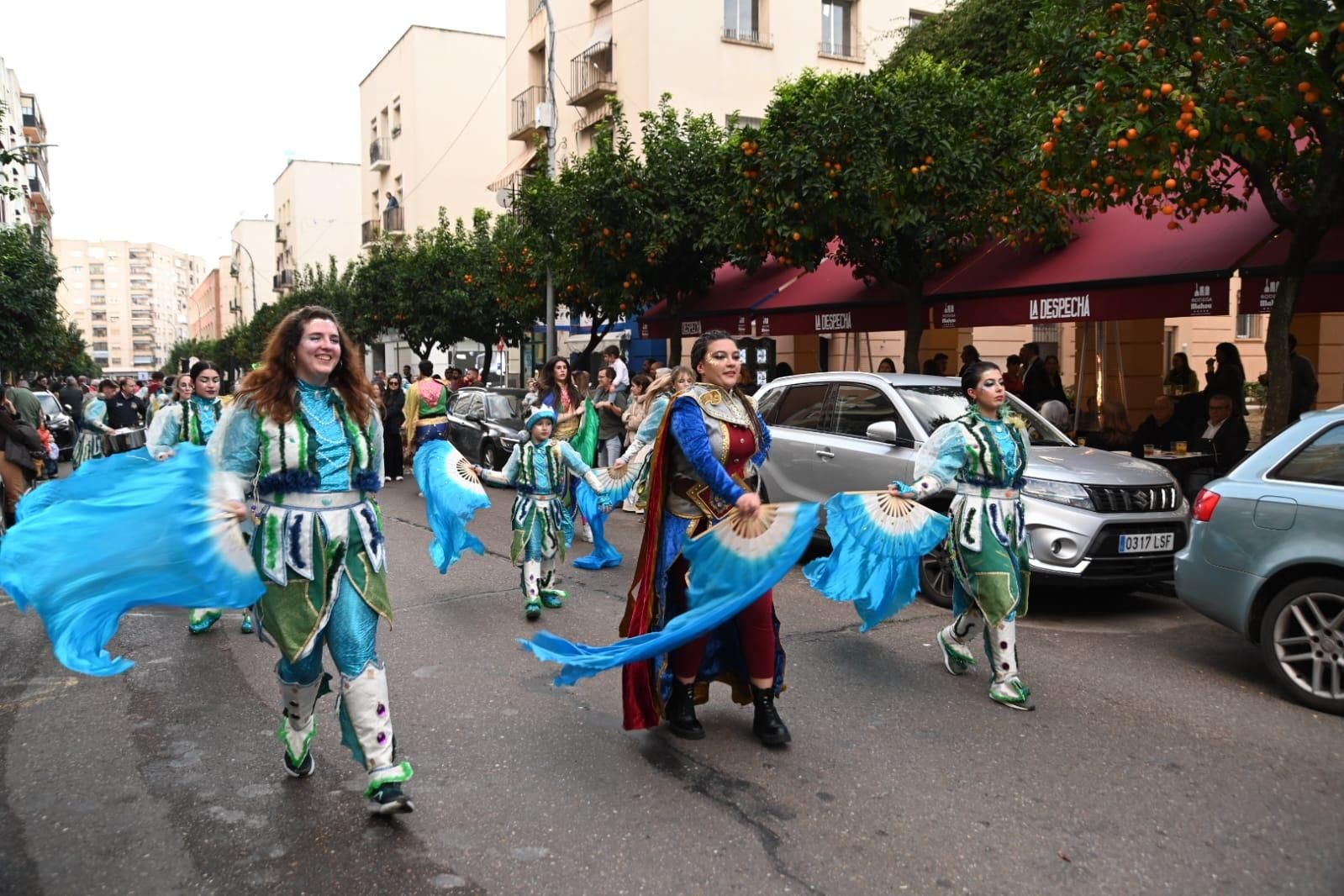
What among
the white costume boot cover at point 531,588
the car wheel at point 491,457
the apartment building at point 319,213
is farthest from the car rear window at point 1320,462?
the apartment building at point 319,213

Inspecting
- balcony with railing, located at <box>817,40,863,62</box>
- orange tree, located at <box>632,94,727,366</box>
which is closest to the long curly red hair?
orange tree, located at <box>632,94,727,366</box>

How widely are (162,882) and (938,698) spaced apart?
144 inches

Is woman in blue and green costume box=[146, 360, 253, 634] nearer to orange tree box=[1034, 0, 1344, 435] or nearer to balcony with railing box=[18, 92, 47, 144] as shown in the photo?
orange tree box=[1034, 0, 1344, 435]

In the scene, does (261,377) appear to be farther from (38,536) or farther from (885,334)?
(885,334)

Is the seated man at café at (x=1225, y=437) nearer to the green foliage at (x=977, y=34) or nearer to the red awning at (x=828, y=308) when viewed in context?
the red awning at (x=828, y=308)

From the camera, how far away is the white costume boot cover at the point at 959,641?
5844mm

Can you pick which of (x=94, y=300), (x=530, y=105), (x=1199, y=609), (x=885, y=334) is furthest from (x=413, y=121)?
(x=94, y=300)

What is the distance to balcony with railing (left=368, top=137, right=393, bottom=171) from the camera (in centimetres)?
4753

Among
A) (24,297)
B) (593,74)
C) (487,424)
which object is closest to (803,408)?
(487,424)

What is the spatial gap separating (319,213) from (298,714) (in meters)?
71.2

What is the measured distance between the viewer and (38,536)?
344cm

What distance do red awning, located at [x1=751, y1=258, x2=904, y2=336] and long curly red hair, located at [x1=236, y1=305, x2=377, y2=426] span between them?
11.9m

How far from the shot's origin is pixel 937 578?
7.73 m

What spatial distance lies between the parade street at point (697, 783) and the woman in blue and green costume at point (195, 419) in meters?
0.49
